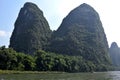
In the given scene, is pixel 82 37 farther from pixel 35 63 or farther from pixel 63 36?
pixel 35 63

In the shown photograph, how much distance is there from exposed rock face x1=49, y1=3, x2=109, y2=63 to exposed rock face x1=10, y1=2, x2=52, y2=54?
6.79 m

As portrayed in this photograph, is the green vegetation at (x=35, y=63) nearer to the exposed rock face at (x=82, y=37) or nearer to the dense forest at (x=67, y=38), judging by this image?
the dense forest at (x=67, y=38)

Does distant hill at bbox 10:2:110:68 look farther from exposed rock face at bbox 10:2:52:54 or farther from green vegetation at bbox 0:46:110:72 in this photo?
green vegetation at bbox 0:46:110:72

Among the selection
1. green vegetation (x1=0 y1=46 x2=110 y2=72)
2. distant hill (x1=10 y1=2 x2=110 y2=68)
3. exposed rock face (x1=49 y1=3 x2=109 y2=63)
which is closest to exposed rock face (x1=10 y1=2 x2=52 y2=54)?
distant hill (x1=10 y1=2 x2=110 y2=68)

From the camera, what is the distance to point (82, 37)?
16862 centimetres

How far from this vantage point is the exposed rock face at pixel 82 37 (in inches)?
6019

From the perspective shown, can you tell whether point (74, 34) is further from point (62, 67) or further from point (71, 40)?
point (62, 67)

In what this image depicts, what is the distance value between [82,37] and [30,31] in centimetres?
3275

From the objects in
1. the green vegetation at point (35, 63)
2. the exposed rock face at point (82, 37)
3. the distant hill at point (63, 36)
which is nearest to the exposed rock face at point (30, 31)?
the distant hill at point (63, 36)

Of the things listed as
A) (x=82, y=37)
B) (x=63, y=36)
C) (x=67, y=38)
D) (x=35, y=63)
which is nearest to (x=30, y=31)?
→ (x=63, y=36)

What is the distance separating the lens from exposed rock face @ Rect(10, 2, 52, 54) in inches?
5832

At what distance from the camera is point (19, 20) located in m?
173

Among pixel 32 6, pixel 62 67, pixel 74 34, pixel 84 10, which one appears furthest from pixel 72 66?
pixel 84 10

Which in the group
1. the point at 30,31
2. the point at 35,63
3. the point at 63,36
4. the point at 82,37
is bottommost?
the point at 35,63
